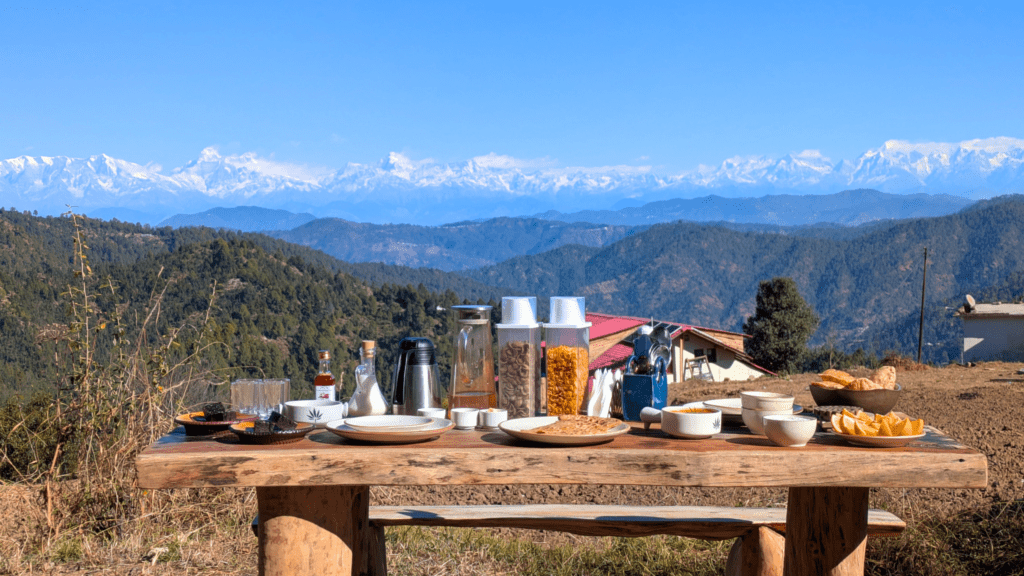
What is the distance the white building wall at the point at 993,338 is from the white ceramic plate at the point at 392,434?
95.9 ft

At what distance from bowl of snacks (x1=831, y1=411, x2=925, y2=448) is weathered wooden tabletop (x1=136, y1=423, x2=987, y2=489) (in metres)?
0.04

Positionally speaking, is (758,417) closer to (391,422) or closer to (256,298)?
(391,422)

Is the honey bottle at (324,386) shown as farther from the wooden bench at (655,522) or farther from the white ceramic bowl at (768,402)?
the white ceramic bowl at (768,402)

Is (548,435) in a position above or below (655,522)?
above

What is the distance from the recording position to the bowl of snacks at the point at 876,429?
2049mm

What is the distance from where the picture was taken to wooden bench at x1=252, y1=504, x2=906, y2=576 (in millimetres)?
2871

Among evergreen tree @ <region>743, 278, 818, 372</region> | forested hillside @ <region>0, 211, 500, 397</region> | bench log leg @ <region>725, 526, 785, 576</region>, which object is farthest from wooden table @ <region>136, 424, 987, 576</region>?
evergreen tree @ <region>743, 278, 818, 372</region>

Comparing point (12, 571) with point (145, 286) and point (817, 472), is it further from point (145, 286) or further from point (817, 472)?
point (145, 286)

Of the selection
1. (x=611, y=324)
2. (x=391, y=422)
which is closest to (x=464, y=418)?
(x=391, y=422)

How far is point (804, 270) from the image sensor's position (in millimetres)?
132250

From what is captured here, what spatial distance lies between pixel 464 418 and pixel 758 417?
2.88ft

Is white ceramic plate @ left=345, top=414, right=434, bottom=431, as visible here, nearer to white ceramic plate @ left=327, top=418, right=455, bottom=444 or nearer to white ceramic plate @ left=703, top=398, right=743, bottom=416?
white ceramic plate @ left=327, top=418, right=455, bottom=444

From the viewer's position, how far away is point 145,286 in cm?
3772

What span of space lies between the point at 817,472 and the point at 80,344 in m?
3.58
